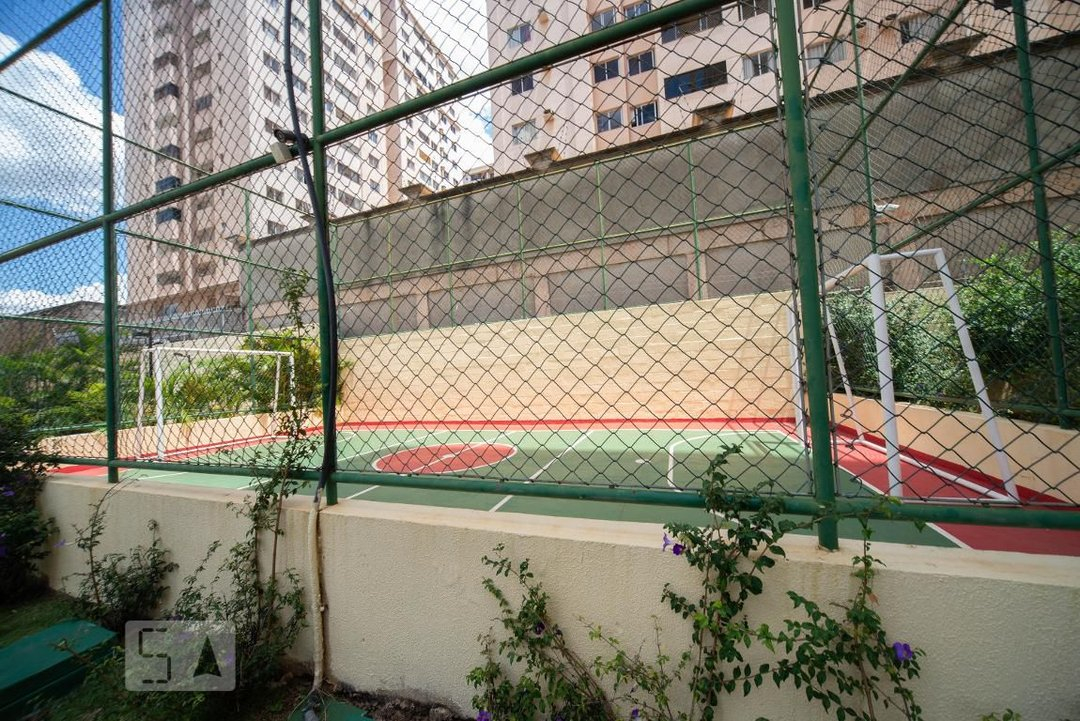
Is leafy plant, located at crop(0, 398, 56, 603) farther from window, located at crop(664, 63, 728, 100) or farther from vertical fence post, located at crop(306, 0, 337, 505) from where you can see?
window, located at crop(664, 63, 728, 100)

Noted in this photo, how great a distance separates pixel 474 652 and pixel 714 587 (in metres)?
0.79

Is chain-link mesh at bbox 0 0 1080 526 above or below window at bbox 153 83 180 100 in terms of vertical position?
below

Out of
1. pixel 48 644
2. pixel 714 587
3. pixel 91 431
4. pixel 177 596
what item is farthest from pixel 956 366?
pixel 91 431

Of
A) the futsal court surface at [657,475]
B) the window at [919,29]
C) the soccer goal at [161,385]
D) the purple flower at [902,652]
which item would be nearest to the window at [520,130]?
the futsal court surface at [657,475]

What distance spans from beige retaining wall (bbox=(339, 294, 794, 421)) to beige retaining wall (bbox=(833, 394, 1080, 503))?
239cm

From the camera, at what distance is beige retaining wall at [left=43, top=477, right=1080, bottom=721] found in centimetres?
90

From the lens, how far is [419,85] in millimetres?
1658

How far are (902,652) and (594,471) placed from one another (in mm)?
3320

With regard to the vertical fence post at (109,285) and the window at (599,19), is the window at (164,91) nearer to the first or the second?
the vertical fence post at (109,285)

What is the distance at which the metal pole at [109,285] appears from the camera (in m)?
2.27

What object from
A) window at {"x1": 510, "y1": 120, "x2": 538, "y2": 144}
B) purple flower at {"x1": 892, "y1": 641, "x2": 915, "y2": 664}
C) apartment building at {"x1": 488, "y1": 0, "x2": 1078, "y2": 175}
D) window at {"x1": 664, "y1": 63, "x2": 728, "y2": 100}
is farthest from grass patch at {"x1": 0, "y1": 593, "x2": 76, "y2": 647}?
window at {"x1": 664, "y1": 63, "x2": 728, "y2": 100}

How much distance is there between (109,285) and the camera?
7.38 ft

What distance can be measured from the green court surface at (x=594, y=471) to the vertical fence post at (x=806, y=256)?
0.11 meters
